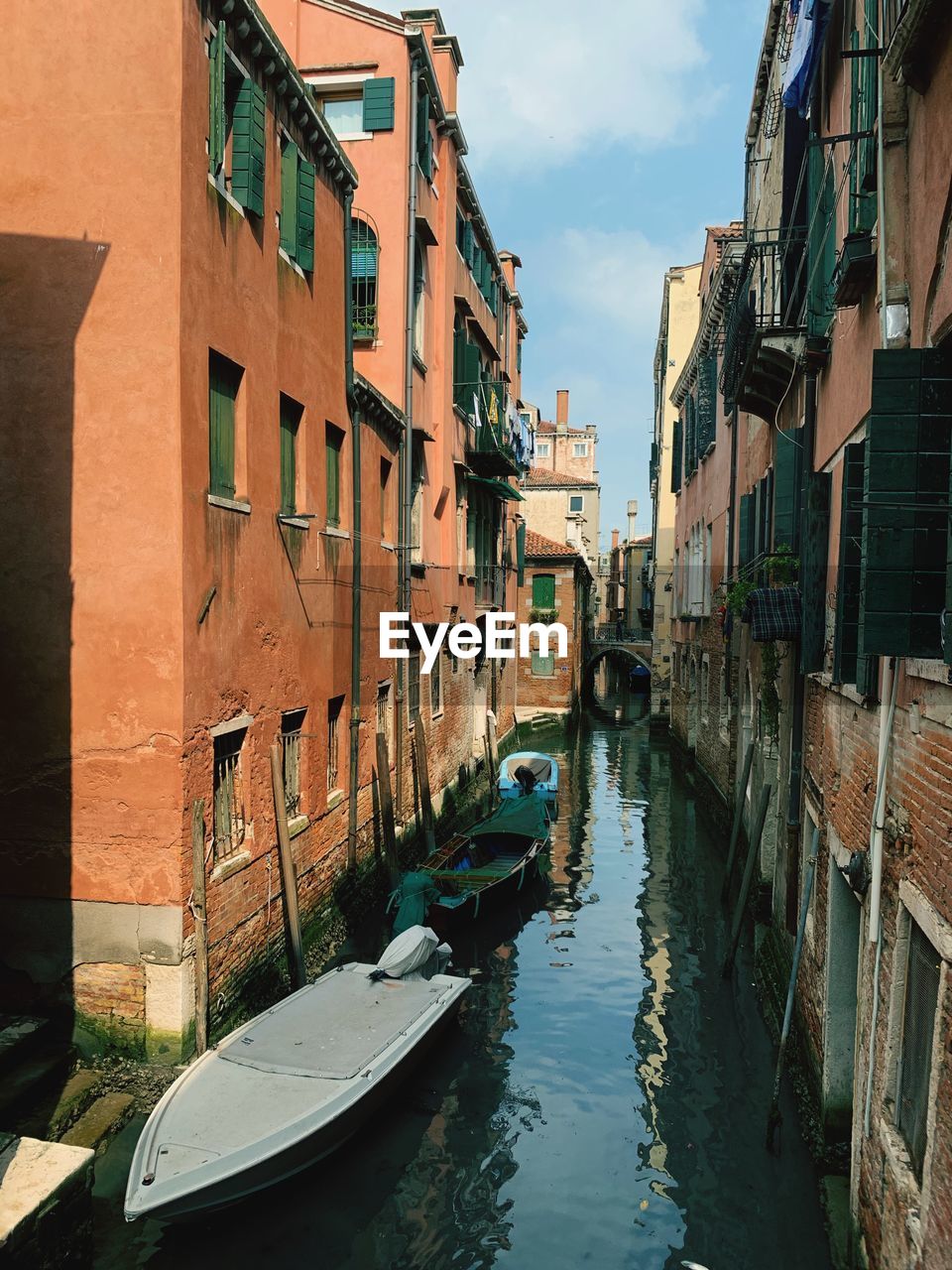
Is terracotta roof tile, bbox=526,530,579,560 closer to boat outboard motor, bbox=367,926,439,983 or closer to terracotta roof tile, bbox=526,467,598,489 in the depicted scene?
terracotta roof tile, bbox=526,467,598,489

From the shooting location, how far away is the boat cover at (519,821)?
15.2 m

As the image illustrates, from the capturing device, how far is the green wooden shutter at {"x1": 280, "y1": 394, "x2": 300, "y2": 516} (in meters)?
10.1

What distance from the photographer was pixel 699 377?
2178 cm

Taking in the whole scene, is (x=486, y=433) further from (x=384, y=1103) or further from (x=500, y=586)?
(x=384, y=1103)

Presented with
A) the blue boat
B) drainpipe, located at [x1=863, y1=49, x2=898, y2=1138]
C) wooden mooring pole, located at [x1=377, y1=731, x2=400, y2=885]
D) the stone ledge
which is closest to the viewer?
drainpipe, located at [x1=863, y1=49, x2=898, y2=1138]

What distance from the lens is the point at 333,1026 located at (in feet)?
26.4

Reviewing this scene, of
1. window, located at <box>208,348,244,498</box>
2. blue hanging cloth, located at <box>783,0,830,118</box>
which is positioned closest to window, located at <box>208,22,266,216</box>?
window, located at <box>208,348,244,498</box>

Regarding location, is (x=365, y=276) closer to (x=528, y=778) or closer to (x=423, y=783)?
(x=423, y=783)

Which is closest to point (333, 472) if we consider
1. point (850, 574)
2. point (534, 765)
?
point (850, 574)

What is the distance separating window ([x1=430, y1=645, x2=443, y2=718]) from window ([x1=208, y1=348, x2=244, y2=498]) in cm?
925

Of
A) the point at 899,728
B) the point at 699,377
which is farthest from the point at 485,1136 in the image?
the point at 699,377

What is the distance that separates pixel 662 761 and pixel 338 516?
18203 mm

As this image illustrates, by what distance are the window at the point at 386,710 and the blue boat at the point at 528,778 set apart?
4.71 m

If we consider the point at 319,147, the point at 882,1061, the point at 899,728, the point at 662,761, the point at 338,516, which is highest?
the point at 319,147
